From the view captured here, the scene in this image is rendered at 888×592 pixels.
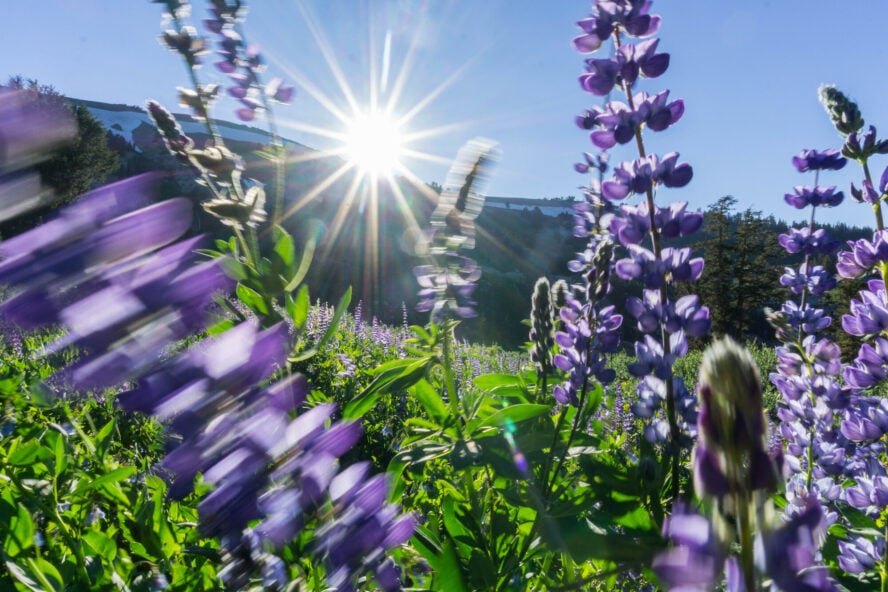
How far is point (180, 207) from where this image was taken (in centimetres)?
52

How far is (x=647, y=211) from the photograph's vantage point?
1167 mm

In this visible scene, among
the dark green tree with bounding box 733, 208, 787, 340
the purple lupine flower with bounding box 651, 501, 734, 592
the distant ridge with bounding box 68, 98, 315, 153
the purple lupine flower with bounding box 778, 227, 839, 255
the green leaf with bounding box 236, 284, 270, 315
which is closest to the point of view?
the purple lupine flower with bounding box 651, 501, 734, 592

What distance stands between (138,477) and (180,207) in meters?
1.72

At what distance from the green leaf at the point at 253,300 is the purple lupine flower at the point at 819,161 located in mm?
2052

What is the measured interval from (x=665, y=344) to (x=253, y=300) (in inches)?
30.9

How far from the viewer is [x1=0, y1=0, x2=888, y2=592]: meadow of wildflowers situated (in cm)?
44

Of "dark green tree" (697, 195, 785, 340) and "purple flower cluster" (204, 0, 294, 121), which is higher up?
"purple flower cluster" (204, 0, 294, 121)

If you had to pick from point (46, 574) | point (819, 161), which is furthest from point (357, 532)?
point (819, 161)

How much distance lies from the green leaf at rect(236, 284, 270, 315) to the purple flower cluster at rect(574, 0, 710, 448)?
0.70 meters

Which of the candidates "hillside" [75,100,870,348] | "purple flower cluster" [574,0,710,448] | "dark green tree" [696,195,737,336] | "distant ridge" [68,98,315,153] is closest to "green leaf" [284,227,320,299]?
"purple flower cluster" [574,0,710,448]

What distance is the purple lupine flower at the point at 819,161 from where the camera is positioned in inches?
79.2

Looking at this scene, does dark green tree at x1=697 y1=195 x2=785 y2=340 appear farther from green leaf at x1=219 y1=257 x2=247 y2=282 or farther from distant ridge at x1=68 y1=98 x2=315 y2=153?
green leaf at x1=219 y1=257 x2=247 y2=282

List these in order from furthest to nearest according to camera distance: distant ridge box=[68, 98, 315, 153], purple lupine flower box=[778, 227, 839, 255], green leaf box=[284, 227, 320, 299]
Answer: distant ridge box=[68, 98, 315, 153] → purple lupine flower box=[778, 227, 839, 255] → green leaf box=[284, 227, 320, 299]

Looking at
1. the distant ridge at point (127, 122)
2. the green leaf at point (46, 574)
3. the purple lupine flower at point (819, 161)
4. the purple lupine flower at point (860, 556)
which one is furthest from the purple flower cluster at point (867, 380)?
the distant ridge at point (127, 122)
